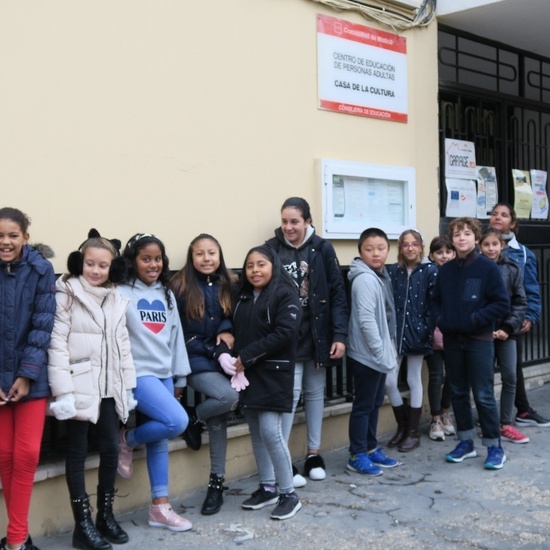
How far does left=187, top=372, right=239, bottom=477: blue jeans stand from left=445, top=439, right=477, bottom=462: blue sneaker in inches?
71.8

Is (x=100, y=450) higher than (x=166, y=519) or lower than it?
higher

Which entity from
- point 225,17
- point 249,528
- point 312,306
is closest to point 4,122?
point 225,17

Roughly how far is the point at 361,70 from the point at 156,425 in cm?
341

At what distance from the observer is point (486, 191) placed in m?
7.77

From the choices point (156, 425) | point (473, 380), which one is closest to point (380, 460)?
point (473, 380)

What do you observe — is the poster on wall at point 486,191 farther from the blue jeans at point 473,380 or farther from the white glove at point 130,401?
the white glove at point 130,401

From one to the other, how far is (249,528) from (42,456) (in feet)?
4.07

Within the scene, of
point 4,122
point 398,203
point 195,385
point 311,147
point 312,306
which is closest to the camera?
point 4,122

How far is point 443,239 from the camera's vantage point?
6355 millimetres

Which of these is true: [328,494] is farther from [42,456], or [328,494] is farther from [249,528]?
[42,456]

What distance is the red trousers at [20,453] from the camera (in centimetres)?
393

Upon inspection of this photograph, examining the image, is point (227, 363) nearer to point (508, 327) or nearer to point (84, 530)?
point (84, 530)

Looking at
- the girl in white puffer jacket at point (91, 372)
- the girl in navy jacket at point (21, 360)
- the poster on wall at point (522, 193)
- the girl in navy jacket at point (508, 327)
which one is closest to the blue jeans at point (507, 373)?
the girl in navy jacket at point (508, 327)

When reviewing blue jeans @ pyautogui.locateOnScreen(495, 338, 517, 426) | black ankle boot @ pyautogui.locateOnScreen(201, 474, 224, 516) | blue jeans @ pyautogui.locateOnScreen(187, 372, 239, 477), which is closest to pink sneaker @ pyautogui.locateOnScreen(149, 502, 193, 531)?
black ankle boot @ pyautogui.locateOnScreen(201, 474, 224, 516)
